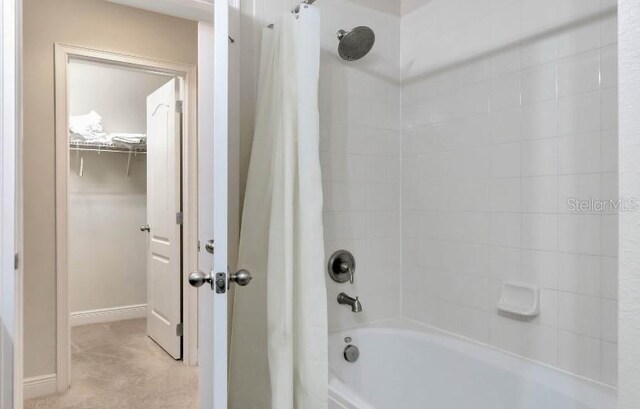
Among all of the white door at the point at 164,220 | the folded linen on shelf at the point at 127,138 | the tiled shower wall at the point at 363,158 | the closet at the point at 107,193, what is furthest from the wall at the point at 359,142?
the folded linen on shelf at the point at 127,138

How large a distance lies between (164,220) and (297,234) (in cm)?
190

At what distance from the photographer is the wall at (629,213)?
Answer: 610mm

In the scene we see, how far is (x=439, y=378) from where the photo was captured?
171 centimetres

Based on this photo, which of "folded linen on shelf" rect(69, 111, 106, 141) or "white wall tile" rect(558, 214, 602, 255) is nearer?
"white wall tile" rect(558, 214, 602, 255)

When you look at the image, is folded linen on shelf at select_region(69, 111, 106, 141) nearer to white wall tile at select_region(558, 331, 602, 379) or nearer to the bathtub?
the bathtub

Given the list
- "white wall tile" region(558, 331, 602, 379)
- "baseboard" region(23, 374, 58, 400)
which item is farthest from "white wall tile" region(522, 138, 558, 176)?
"baseboard" region(23, 374, 58, 400)

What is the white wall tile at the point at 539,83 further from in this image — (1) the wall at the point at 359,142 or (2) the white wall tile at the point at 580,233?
(1) the wall at the point at 359,142

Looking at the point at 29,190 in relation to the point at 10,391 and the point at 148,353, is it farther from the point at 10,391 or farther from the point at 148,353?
the point at 148,353

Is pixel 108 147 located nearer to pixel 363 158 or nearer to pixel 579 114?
pixel 363 158

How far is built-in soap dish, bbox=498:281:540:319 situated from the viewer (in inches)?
59.1

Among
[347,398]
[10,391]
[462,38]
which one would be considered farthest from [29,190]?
[462,38]

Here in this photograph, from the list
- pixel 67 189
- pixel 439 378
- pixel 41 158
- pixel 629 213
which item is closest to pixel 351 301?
pixel 439 378

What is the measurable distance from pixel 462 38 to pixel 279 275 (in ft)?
4.38

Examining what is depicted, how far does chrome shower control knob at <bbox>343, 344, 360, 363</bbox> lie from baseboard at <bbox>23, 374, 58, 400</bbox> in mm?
1810
